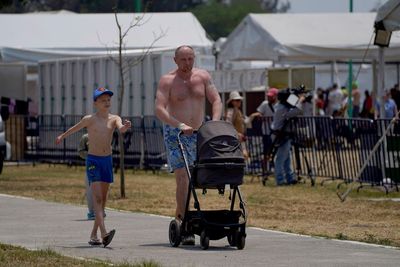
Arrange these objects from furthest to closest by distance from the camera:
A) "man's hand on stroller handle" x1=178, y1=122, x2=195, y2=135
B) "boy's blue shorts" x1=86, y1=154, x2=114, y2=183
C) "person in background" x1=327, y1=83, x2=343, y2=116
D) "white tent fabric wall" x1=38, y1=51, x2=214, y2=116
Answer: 1. "person in background" x1=327, y1=83, x2=343, y2=116
2. "white tent fabric wall" x1=38, y1=51, x2=214, y2=116
3. "boy's blue shorts" x1=86, y1=154, x2=114, y2=183
4. "man's hand on stroller handle" x1=178, y1=122, x2=195, y2=135

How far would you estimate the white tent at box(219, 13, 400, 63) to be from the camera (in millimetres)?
32219

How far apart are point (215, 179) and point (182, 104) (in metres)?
1.29

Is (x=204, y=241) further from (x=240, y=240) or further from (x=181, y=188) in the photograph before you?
(x=181, y=188)

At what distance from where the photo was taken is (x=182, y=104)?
553 inches

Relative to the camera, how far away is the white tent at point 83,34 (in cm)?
3694

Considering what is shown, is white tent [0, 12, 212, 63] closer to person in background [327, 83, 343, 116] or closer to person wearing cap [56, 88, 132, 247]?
person in background [327, 83, 343, 116]

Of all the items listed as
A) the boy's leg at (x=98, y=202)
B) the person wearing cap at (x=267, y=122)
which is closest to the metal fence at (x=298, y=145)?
the person wearing cap at (x=267, y=122)

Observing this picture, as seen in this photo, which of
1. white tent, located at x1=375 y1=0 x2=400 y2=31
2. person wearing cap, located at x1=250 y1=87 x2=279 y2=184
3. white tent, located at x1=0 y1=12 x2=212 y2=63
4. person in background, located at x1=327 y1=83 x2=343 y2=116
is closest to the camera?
white tent, located at x1=375 y1=0 x2=400 y2=31

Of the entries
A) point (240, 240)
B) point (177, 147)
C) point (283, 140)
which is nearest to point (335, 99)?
point (283, 140)

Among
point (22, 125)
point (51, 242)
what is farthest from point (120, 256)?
point (22, 125)

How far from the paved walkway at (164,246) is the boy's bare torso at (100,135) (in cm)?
101

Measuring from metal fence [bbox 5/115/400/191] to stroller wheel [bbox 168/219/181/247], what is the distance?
8.75 meters

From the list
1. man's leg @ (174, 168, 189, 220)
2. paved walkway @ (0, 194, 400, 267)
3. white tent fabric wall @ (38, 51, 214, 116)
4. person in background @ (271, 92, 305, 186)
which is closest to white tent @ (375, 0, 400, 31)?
person in background @ (271, 92, 305, 186)

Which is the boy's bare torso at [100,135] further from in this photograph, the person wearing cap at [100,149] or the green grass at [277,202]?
the green grass at [277,202]
